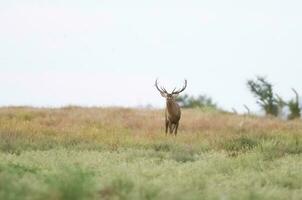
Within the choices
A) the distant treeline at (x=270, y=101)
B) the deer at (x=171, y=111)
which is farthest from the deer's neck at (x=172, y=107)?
the distant treeline at (x=270, y=101)

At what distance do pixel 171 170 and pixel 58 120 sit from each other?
12008mm

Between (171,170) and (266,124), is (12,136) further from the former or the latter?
(266,124)

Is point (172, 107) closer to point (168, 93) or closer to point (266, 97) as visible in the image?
point (168, 93)

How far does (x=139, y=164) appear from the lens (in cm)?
1084

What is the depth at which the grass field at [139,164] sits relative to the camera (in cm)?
736

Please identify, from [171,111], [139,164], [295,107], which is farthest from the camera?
[295,107]

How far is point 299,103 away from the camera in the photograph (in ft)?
118

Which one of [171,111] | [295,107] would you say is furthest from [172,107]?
[295,107]

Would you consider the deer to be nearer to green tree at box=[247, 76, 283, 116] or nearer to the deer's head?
the deer's head

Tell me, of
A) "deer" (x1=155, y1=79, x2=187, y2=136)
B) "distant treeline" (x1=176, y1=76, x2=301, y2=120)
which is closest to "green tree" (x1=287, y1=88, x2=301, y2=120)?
"distant treeline" (x1=176, y1=76, x2=301, y2=120)

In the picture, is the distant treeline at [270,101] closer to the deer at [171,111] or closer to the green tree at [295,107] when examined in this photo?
the green tree at [295,107]

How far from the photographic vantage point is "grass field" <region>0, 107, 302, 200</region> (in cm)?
736

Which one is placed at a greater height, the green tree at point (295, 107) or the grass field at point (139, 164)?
the green tree at point (295, 107)

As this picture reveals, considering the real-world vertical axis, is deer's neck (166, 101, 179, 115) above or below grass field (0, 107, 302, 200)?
above
